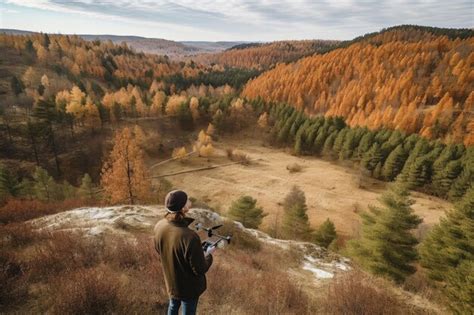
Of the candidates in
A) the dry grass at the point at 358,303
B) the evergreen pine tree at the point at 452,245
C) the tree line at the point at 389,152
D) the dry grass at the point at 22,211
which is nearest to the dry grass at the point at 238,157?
the tree line at the point at 389,152

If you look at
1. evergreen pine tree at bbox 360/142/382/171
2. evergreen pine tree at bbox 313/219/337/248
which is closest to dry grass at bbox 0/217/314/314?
evergreen pine tree at bbox 313/219/337/248

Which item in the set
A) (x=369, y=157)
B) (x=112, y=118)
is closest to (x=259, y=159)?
(x=369, y=157)

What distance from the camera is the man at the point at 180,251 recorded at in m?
4.21

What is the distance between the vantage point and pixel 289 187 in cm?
5678

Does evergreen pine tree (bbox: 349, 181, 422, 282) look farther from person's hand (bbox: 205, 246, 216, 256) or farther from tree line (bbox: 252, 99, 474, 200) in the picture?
tree line (bbox: 252, 99, 474, 200)

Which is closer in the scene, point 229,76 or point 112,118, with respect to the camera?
point 112,118

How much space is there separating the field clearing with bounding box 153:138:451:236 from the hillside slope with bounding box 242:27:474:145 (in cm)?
3200

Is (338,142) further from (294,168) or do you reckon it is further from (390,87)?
(390,87)

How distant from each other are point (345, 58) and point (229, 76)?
62.7 meters

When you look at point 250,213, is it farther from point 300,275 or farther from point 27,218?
point 27,218

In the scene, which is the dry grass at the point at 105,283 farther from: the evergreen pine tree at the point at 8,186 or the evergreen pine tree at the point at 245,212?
the evergreen pine tree at the point at 8,186

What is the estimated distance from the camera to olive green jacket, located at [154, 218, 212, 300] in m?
4.21

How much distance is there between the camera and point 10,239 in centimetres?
997

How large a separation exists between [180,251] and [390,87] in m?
127
